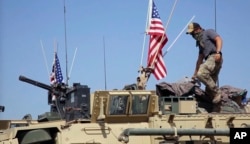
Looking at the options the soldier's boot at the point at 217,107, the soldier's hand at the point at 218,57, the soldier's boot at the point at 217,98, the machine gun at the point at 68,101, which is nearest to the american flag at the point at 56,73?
the machine gun at the point at 68,101

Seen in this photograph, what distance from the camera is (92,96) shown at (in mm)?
12125

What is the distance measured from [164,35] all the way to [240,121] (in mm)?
5548

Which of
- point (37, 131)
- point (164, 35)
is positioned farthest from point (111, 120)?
point (164, 35)

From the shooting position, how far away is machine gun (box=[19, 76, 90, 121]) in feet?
56.2

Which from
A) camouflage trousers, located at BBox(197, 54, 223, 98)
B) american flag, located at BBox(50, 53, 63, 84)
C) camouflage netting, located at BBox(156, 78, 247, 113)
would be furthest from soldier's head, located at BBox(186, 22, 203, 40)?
american flag, located at BBox(50, 53, 63, 84)

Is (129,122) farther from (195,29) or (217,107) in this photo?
A: (195,29)

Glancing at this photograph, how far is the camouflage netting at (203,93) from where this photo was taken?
1366cm

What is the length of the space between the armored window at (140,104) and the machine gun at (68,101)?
3.63 metres

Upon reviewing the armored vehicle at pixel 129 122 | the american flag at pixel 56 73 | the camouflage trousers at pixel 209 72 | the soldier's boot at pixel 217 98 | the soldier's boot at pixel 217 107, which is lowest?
the armored vehicle at pixel 129 122

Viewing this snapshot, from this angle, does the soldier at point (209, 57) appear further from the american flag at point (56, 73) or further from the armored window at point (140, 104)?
the american flag at point (56, 73)

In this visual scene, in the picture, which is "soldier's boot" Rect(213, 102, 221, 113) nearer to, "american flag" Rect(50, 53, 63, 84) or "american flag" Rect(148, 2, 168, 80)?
"american flag" Rect(148, 2, 168, 80)

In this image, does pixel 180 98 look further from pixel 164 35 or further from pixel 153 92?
pixel 164 35

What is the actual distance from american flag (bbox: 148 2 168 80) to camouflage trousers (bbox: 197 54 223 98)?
101 inches

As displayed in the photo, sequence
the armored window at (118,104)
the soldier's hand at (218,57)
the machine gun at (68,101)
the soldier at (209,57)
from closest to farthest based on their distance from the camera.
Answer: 1. the armored window at (118,104)
2. the soldier's hand at (218,57)
3. the soldier at (209,57)
4. the machine gun at (68,101)
